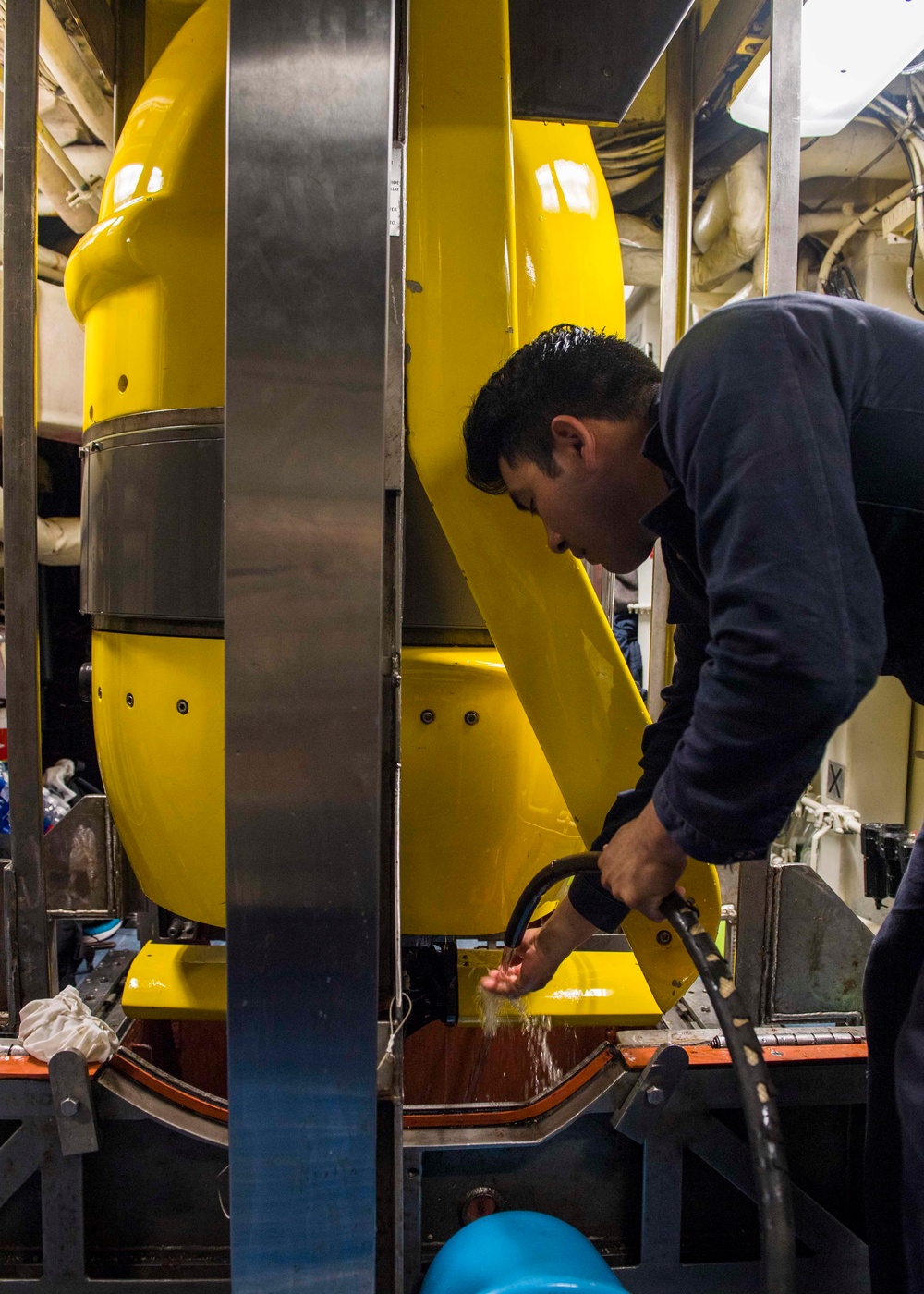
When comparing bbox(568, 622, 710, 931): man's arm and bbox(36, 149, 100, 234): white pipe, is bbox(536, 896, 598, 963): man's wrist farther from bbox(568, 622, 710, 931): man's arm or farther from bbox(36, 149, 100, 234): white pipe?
bbox(36, 149, 100, 234): white pipe

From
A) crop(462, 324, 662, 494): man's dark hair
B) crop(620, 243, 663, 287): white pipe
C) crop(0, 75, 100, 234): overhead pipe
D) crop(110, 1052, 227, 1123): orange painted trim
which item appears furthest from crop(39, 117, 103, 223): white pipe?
crop(110, 1052, 227, 1123): orange painted trim

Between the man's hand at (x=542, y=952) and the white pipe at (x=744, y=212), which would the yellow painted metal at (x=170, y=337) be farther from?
the white pipe at (x=744, y=212)

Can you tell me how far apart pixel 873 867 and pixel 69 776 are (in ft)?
10.4

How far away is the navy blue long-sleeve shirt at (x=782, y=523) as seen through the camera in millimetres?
615

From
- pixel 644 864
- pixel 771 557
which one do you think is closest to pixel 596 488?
pixel 771 557

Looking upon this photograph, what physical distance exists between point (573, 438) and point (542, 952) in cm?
72

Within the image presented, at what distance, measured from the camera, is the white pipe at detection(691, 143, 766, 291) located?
7.72 ft

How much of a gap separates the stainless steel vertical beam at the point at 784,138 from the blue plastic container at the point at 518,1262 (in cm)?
146

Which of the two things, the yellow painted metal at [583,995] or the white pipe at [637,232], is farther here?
the white pipe at [637,232]

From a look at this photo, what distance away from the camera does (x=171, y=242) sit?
1174 mm

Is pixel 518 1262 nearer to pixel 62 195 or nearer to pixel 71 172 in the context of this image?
pixel 71 172

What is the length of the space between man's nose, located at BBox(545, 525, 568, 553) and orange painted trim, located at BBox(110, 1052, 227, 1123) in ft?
3.39

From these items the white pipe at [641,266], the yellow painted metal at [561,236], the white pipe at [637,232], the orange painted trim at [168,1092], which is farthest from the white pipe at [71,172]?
the orange painted trim at [168,1092]

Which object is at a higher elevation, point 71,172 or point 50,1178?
point 71,172
